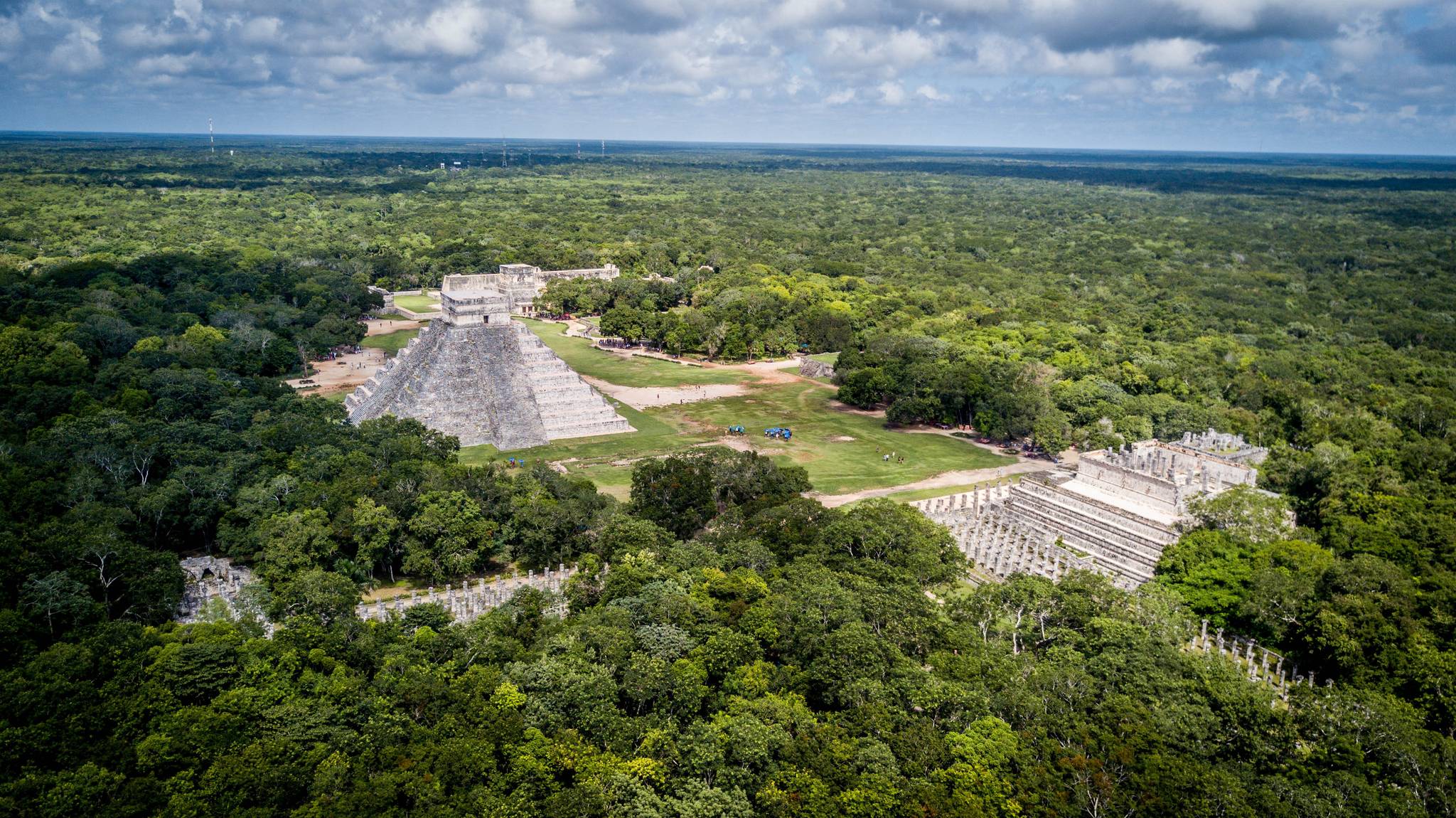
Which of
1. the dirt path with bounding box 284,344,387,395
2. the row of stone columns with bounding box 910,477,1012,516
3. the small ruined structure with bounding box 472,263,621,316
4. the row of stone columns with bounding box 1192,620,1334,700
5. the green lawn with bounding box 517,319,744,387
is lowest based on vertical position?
the row of stone columns with bounding box 1192,620,1334,700

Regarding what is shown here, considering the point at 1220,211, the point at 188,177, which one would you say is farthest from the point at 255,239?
the point at 1220,211

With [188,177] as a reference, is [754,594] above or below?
below

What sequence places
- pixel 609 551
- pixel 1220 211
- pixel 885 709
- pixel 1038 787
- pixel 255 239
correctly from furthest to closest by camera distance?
1. pixel 1220 211
2. pixel 255 239
3. pixel 609 551
4. pixel 885 709
5. pixel 1038 787

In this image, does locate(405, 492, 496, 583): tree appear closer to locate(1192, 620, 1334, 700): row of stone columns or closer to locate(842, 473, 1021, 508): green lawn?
locate(842, 473, 1021, 508): green lawn

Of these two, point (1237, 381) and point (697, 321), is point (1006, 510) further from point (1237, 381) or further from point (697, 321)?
point (697, 321)

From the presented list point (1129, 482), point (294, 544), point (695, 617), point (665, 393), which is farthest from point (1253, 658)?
point (665, 393)

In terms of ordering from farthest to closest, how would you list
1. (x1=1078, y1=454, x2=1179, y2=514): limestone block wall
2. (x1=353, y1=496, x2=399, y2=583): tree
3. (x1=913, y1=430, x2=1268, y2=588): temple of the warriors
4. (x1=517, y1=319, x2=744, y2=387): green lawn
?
(x1=517, y1=319, x2=744, y2=387): green lawn
(x1=1078, y1=454, x2=1179, y2=514): limestone block wall
(x1=913, y1=430, x2=1268, y2=588): temple of the warriors
(x1=353, y1=496, x2=399, y2=583): tree

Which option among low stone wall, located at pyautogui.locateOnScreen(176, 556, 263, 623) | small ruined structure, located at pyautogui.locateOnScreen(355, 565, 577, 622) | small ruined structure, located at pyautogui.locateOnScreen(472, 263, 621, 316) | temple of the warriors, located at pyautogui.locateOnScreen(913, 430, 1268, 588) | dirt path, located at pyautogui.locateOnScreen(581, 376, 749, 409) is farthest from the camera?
small ruined structure, located at pyautogui.locateOnScreen(472, 263, 621, 316)

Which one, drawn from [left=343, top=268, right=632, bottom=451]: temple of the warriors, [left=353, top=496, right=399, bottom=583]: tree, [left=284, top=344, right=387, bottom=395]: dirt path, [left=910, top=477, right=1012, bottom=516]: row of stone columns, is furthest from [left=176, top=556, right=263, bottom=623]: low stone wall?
[left=284, top=344, right=387, bottom=395]: dirt path
